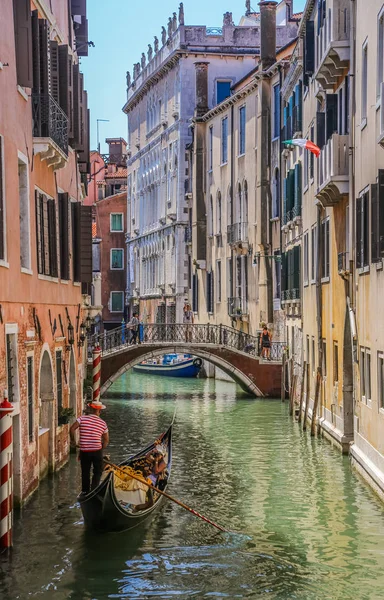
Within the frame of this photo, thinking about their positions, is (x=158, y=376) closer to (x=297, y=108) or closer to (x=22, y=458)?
(x=297, y=108)

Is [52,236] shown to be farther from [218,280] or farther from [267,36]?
[218,280]

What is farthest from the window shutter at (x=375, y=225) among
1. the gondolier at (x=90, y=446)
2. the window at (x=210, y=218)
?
the window at (x=210, y=218)

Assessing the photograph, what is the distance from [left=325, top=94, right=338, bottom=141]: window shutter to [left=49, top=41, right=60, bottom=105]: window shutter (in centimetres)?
540

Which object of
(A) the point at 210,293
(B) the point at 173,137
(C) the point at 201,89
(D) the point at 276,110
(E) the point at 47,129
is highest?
(C) the point at 201,89

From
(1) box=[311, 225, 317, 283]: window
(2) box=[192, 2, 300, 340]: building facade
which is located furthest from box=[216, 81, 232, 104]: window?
(1) box=[311, 225, 317, 283]: window

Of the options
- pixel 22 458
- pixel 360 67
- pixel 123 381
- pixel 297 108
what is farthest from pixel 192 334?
pixel 22 458

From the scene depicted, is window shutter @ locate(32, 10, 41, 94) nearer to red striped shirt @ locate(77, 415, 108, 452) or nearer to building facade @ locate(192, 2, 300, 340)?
red striped shirt @ locate(77, 415, 108, 452)

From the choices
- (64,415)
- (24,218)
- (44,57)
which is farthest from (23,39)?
(64,415)

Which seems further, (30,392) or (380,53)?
(30,392)

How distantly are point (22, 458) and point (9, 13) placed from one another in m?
5.03

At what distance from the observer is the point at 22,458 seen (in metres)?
13.7

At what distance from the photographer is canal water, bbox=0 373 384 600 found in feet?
35.7

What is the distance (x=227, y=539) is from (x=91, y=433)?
203 centimetres

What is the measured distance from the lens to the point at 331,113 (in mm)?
20250
